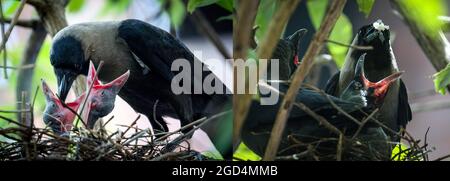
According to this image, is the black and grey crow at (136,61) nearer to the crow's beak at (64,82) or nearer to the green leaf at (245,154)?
the crow's beak at (64,82)

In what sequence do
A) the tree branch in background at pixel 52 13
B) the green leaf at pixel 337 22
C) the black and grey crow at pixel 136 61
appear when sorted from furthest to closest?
the tree branch in background at pixel 52 13
the black and grey crow at pixel 136 61
the green leaf at pixel 337 22

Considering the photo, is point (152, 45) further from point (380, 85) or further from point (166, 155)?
point (380, 85)

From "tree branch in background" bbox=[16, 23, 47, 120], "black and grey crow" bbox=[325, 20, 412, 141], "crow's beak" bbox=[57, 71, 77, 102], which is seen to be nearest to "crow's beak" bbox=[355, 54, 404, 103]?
"black and grey crow" bbox=[325, 20, 412, 141]

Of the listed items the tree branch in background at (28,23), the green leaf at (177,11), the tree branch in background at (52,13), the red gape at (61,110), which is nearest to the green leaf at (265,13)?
the green leaf at (177,11)

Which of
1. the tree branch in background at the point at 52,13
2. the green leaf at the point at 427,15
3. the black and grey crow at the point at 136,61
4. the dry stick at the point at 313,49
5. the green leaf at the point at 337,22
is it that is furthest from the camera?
the tree branch in background at the point at 52,13

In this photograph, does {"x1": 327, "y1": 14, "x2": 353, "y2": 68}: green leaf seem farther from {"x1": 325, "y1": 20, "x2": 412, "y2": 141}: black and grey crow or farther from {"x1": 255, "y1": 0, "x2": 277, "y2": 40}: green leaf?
{"x1": 255, "y1": 0, "x2": 277, "y2": 40}: green leaf
